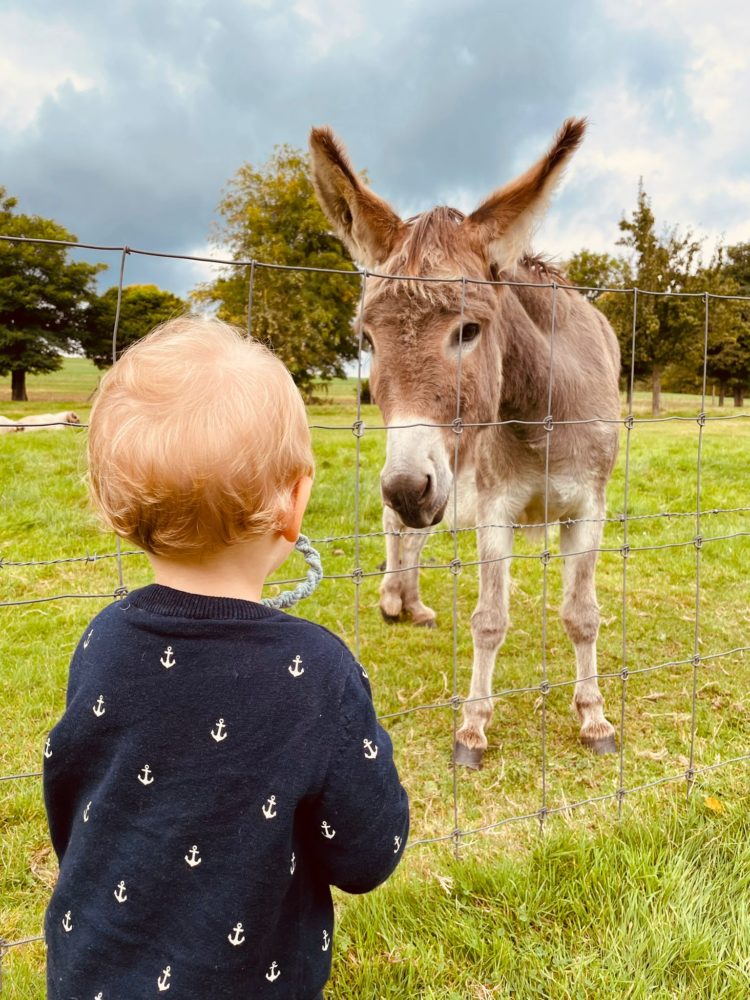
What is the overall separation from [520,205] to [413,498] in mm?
1305

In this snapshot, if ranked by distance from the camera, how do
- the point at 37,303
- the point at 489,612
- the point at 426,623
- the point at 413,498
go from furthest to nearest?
the point at 37,303, the point at 426,623, the point at 489,612, the point at 413,498

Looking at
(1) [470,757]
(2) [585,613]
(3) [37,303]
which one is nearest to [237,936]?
(1) [470,757]

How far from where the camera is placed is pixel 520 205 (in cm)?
280

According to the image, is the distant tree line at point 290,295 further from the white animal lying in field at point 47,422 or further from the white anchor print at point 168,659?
the white anchor print at point 168,659

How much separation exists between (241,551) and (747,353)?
1391 inches

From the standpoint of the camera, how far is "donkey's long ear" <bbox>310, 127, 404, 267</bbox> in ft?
9.15

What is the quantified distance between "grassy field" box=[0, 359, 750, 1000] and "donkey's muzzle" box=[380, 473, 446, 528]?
22 centimetres

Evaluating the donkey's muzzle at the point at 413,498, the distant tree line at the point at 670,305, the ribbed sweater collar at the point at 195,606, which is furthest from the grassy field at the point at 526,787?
the distant tree line at the point at 670,305

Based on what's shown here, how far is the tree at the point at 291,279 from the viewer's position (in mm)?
24797

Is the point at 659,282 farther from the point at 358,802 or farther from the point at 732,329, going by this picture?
the point at 358,802

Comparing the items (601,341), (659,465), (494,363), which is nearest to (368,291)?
(494,363)

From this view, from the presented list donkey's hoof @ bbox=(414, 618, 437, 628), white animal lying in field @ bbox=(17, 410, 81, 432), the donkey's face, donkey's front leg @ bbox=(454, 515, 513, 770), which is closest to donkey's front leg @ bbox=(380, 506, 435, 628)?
donkey's hoof @ bbox=(414, 618, 437, 628)

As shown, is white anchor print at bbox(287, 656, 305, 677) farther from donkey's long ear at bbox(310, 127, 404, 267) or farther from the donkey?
donkey's long ear at bbox(310, 127, 404, 267)

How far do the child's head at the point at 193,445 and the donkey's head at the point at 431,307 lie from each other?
4.12 ft
